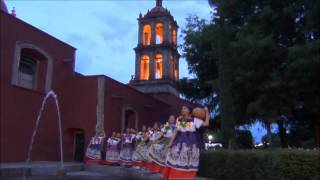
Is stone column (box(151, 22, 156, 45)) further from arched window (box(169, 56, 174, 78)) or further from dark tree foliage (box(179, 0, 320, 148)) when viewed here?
dark tree foliage (box(179, 0, 320, 148))

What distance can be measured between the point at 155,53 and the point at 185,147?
32.5 m

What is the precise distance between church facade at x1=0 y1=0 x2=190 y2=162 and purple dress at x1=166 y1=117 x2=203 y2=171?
13.8 metres

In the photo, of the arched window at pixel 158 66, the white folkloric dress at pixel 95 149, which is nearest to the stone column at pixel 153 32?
the arched window at pixel 158 66

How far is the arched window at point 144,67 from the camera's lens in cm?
4155

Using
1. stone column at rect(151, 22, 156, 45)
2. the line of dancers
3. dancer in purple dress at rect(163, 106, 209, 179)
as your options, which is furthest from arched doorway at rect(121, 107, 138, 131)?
dancer in purple dress at rect(163, 106, 209, 179)

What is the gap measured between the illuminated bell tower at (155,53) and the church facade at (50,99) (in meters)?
5.12

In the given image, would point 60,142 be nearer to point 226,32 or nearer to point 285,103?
point 226,32

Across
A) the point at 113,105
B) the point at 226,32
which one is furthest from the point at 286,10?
the point at 113,105

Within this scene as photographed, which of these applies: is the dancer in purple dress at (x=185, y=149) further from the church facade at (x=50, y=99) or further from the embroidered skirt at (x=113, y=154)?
the church facade at (x=50, y=99)

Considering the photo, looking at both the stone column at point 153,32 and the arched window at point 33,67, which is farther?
the stone column at point 153,32

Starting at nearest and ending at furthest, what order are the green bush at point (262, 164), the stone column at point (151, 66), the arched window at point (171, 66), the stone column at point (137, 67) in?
the green bush at point (262, 164)
the stone column at point (151, 66)
the arched window at point (171, 66)
the stone column at point (137, 67)

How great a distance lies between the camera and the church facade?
20922 millimetres

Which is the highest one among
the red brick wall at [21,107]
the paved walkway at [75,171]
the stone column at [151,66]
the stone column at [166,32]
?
the stone column at [166,32]

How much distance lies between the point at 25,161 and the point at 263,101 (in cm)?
1201
